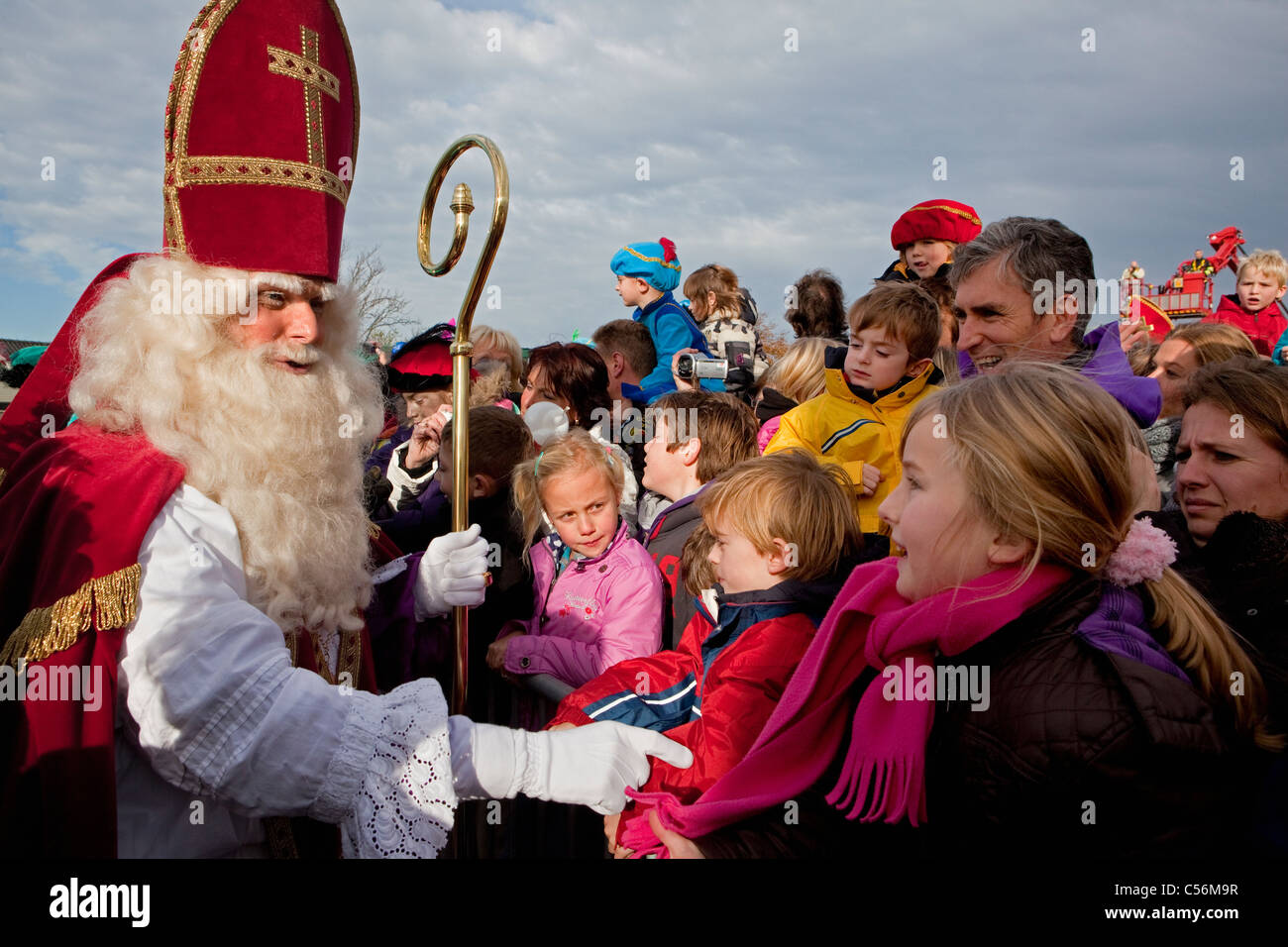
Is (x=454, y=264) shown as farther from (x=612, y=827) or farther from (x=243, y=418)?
(x=612, y=827)

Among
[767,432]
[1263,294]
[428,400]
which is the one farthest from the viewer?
[1263,294]

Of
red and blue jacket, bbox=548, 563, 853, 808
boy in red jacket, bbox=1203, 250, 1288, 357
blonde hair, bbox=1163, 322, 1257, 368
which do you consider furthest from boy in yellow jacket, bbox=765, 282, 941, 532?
boy in red jacket, bbox=1203, 250, 1288, 357

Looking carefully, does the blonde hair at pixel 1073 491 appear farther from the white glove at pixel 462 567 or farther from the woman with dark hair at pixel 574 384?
the woman with dark hair at pixel 574 384

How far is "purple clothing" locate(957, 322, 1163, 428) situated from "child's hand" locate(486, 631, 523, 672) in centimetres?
205

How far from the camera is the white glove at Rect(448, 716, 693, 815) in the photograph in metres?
1.96

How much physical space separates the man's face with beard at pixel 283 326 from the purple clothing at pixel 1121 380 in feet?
6.85

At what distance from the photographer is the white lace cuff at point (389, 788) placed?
180cm

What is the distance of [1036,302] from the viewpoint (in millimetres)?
2742

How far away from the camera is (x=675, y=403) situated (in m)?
3.98

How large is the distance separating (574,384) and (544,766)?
307 centimetres

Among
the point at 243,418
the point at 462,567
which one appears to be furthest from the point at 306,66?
the point at 462,567

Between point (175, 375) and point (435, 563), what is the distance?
90 centimetres
